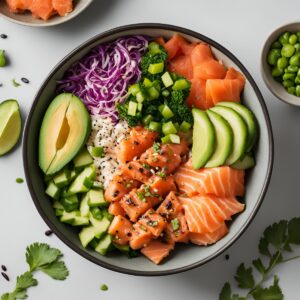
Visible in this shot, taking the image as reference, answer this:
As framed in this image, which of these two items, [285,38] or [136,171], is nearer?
[136,171]

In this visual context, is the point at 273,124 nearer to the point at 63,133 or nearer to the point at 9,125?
the point at 63,133

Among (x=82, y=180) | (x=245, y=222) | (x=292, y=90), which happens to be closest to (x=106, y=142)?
(x=82, y=180)

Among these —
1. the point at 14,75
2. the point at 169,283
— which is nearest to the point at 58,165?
the point at 14,75

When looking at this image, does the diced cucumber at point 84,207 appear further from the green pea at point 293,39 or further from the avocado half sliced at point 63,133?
the green pea at point 293,39

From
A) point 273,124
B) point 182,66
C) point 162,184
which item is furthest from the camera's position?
point 273,124

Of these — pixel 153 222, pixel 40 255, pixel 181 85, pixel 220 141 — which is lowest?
pixel 40 255

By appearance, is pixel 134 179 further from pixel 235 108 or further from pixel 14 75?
pixel 14 75

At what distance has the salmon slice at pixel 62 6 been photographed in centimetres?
421

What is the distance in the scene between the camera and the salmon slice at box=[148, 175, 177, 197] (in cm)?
381

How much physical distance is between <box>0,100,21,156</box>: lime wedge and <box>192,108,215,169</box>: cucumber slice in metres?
1.37

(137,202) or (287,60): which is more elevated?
(287,60)

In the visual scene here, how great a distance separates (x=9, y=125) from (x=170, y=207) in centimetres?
139

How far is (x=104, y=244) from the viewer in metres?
3.88

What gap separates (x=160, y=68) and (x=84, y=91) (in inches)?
23.8
